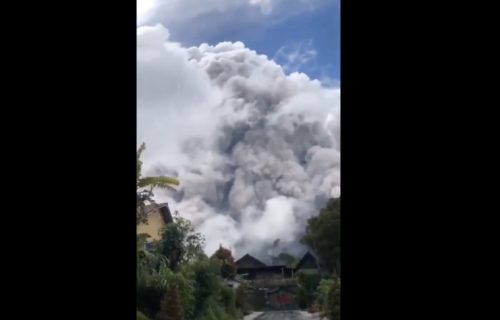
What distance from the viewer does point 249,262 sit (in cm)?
347

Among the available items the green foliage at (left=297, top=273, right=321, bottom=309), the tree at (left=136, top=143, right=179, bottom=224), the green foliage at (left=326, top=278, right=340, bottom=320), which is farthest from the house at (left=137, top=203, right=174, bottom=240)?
the green foliage at (left=326, top=278, right=340, bottom=320)

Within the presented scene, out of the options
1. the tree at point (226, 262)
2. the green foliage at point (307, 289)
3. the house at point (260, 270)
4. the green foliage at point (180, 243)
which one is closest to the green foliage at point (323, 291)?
the green foliage at point (307, 289)

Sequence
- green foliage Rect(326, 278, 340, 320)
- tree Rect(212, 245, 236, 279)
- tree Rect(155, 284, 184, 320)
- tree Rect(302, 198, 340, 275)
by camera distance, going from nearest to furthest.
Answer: green foliage Rect(326, 278, 340, 320) < tree Rect(302, 198, 340, 275) < tree Rect(212, 245, 236, 279) < tree Rect(155, 284, 184, 320)

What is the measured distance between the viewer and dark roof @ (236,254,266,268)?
3.40m

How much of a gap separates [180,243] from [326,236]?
1.49 meters

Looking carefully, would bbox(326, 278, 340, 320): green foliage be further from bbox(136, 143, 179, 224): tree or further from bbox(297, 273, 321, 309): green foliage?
bbox(136, 143, 179, 224): tree

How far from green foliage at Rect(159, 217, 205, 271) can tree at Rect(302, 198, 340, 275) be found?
1.20m

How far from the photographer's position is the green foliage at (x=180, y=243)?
438 centimetres

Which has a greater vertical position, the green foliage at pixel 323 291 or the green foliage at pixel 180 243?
the green foliage at pixel 180 243

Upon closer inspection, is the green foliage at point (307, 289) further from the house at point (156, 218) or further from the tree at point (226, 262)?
the house at point (156, 218)

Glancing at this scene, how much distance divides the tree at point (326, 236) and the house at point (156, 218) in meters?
1.38
